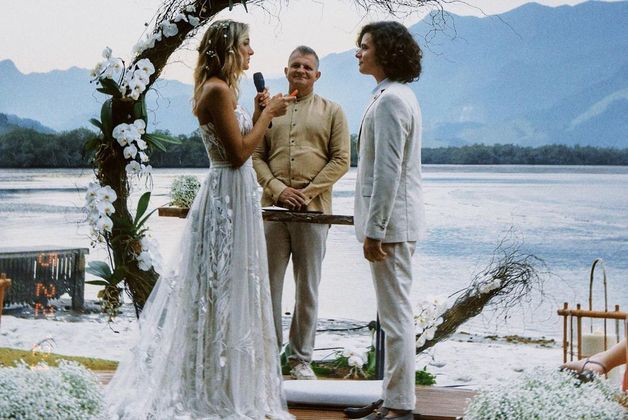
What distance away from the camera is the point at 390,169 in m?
3.41

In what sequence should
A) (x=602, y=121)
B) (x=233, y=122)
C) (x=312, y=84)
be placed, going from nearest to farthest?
(x=233, y=122) → (x=312, y=84) → (x=602, y=121)

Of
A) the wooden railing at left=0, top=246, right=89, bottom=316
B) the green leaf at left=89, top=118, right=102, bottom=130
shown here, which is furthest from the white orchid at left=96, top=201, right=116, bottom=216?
the wooden railing at left=0, top=246, right=89, bottom=316

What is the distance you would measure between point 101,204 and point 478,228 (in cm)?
420

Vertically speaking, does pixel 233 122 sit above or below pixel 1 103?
below

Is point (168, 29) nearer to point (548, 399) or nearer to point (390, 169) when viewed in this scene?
point (390, 169)

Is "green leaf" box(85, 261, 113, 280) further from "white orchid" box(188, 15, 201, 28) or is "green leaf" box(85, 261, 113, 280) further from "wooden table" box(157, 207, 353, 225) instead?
"white orchid" box(188, 15, 201, 28)

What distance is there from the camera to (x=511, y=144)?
24.9 ft

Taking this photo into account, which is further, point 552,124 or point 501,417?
point 552,124

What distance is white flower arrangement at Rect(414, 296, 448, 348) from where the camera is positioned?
5.35 m

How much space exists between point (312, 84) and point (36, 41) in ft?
12.8

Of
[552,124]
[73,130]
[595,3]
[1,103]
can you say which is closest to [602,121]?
[552,124]

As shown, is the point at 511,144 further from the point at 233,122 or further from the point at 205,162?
the point at 233,122

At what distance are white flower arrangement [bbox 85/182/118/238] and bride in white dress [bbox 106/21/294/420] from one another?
0.49m

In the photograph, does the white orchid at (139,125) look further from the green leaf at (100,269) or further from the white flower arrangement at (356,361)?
the white flower arrangement at (356,361)
